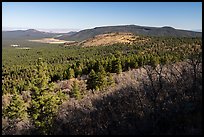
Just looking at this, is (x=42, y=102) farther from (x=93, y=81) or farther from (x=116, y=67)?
(x=116, y=67)

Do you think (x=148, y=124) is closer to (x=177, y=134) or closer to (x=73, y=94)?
(x=177, y=134)

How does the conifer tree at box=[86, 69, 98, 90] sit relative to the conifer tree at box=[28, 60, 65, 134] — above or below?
below

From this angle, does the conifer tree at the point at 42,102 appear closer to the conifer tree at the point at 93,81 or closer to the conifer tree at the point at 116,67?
the conifer tree at the point at 93,81

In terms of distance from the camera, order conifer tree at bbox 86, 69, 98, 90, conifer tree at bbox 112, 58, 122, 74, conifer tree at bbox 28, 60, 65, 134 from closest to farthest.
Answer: conifer tree at bbox 28, 60, 65, 134 → conifer tree at bbox 86, 69, 98, 90 → conifer tree at bbox 112, 58, 122, 74

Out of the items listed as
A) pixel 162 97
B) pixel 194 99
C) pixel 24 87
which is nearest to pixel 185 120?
pixel 194 99

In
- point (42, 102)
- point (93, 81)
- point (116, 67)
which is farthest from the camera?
point (116, 67)

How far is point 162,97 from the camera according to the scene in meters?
8.95

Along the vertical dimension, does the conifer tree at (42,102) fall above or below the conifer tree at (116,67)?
above

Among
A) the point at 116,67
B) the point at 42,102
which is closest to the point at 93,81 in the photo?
the point at 116,67

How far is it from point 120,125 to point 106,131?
394 millimetres

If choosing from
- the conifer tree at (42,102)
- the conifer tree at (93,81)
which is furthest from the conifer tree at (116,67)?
the conifer tree at (42,102)

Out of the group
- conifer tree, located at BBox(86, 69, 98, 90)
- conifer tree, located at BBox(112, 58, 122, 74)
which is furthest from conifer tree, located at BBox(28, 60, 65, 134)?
conifer tree, located at BBox(112, 58, 122, 74)

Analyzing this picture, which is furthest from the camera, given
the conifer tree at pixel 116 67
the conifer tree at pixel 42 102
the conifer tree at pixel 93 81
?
the conifer tree at pixel 116 67

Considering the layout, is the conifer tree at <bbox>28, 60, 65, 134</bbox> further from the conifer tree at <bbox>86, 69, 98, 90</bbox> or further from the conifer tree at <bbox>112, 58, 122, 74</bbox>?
the conifer tree at <bbox>112, 58, 122, 74</bbox>
